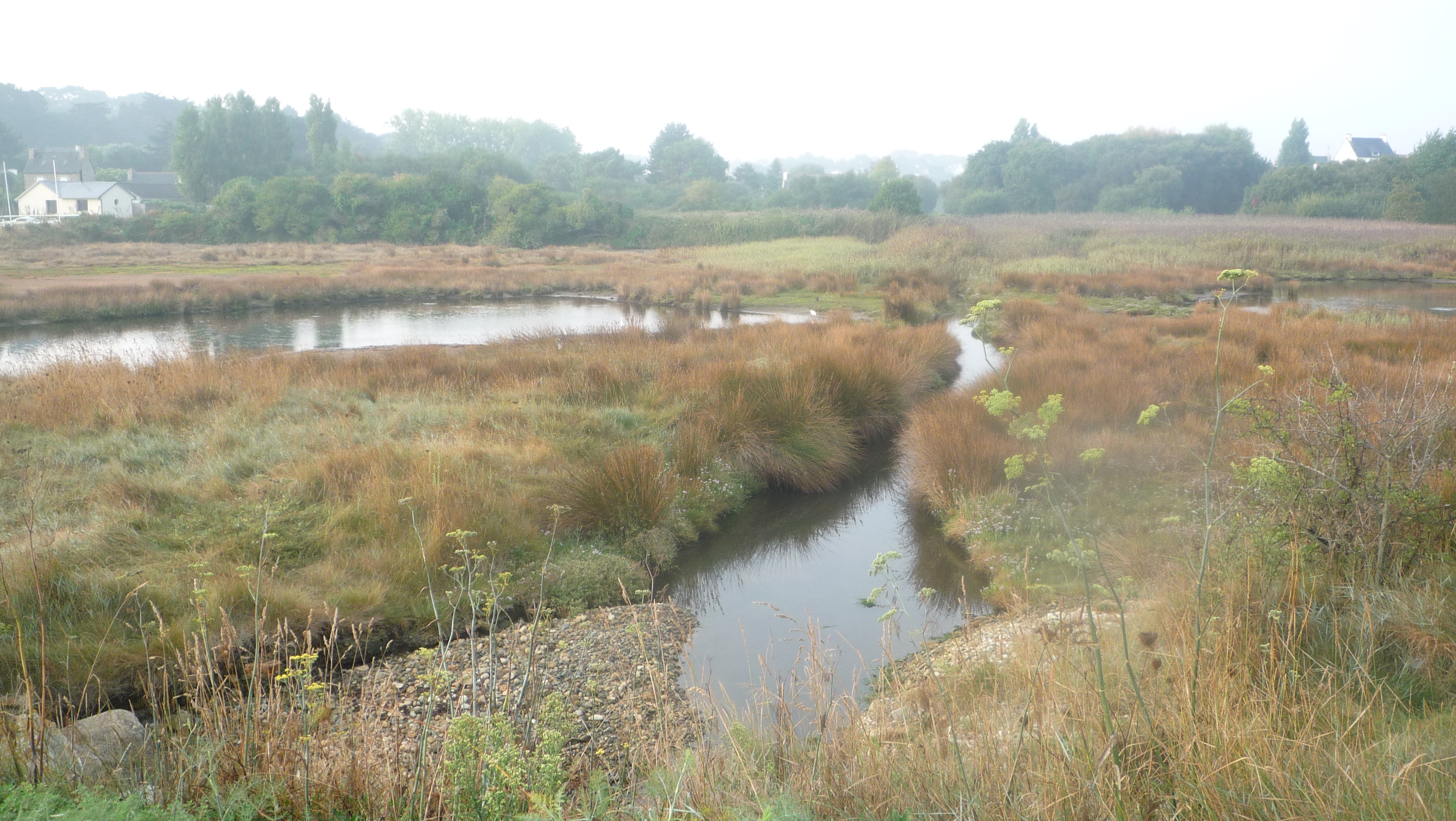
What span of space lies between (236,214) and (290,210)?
2.70 metres

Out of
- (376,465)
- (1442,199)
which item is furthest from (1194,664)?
(1442,199)

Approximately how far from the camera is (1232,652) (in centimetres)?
260

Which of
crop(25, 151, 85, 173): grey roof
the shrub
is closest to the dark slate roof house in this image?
crop(25, 151, 85, 173): grey roof

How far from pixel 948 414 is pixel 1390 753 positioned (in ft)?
19.4

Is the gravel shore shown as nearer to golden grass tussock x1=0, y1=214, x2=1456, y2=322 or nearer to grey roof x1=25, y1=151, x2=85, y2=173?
golden grass tussock x1=0, y1=214, x2=1456, y2=322

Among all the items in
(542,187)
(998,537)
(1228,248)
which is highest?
(542,187)

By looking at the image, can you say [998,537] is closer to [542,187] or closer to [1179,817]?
[1179,817]

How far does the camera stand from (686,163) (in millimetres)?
76000

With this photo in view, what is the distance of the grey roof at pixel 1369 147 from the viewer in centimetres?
7281

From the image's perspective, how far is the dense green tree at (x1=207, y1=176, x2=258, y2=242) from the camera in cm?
4231

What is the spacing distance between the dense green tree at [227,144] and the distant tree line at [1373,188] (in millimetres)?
66482

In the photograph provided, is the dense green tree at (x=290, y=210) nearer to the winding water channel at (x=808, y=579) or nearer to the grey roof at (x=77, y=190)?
the grey roof at (x=77, y=190)

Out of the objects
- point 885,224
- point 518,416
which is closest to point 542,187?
point 885,224

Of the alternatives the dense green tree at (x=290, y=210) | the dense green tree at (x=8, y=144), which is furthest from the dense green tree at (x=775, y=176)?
the dense green tree at (x=8, y=144)
